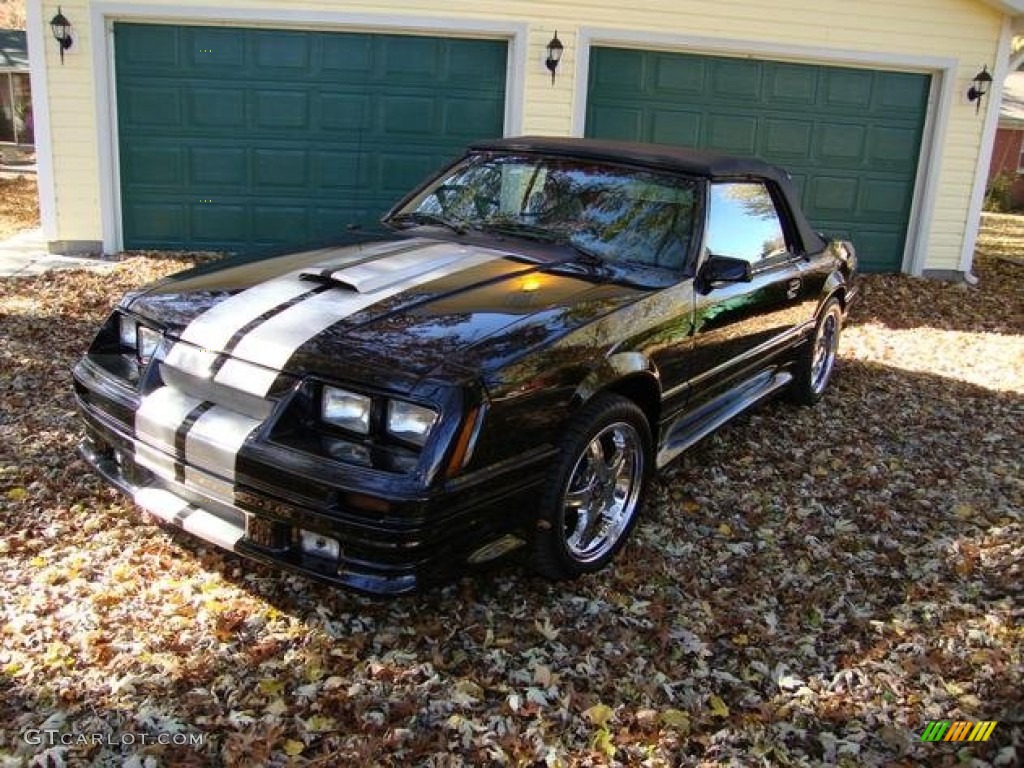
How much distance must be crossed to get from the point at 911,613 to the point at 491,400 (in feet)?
6.52

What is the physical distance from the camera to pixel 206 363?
3.07 metres

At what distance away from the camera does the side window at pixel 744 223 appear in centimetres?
430

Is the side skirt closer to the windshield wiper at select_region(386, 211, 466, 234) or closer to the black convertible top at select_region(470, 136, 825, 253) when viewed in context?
the black convertible top at select_region(470, 136, 825, 253)

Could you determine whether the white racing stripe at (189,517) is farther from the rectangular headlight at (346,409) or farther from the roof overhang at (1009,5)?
the roof overhang at (1009,5)

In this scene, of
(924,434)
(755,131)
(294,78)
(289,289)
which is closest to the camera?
(289,289)

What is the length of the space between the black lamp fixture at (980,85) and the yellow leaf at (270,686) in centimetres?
1039

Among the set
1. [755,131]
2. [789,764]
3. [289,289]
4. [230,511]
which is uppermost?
[755,131]

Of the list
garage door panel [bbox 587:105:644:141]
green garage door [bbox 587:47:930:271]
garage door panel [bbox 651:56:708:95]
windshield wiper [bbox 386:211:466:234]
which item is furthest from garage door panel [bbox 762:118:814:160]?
windshield wiper [bbox 386:211:466:234]

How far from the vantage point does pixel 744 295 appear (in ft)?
14.7

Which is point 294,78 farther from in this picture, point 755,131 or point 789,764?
point 789,764

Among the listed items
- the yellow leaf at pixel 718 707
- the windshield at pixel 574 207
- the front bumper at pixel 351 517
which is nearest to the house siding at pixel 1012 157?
the windshield at pixel 574 207

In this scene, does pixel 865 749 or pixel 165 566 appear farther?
pixel 165 566

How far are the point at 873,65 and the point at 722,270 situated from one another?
25.0 feet

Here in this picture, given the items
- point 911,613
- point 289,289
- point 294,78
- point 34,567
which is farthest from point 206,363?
point 294,78
